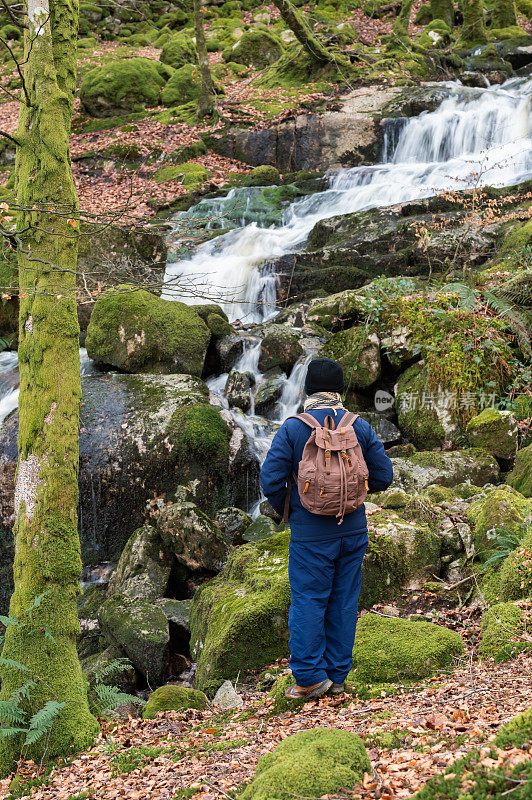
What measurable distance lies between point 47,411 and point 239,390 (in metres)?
5.72

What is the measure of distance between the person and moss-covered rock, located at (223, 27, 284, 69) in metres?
26.8

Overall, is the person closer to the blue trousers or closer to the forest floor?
the blue trousers

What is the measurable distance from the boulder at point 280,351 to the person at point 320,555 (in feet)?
21.2

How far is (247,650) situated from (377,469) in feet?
6.96

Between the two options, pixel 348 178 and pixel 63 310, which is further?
pixel 348 178

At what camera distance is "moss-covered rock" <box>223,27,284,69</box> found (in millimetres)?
26344

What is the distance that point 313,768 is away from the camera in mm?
2428

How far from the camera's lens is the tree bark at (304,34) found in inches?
770

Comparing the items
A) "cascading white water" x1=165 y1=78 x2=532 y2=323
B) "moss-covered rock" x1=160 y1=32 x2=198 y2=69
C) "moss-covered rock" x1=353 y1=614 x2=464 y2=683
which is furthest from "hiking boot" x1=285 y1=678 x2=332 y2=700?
"moss-covered rock" x1=160 y1=32 x2=198 y2=69

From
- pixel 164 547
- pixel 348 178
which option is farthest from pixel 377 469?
pixel 348 178

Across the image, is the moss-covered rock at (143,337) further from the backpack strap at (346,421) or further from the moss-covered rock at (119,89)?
the moss-covered rock at (119,89)

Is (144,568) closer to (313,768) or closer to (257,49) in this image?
(313,768)

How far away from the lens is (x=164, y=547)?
7359 millimetres

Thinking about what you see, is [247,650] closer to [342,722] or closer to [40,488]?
[342,722]
